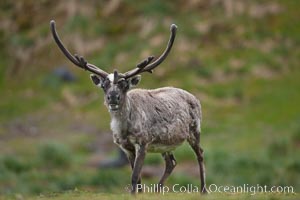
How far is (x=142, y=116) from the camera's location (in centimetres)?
1623

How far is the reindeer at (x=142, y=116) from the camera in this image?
51.7ft

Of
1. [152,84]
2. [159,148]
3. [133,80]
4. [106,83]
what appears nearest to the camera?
[106,83]

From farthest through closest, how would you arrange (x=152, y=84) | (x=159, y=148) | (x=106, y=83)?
(x=152, y=84) → (x=159, y=148) → (x=106, y=83)

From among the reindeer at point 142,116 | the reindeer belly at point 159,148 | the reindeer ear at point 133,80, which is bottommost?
the reindeer belly at point 159,148

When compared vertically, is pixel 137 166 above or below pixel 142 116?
below

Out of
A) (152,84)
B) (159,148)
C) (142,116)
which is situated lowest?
(159,148)

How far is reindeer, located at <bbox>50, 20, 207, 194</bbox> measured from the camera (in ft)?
51.7

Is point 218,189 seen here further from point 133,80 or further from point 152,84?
point 152,84

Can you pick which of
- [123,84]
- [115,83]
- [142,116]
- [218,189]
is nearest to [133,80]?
[123,84]

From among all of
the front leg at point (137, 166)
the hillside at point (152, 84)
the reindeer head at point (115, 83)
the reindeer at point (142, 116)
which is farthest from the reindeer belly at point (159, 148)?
the hillside at point (152, 84)

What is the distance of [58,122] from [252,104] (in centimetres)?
1082

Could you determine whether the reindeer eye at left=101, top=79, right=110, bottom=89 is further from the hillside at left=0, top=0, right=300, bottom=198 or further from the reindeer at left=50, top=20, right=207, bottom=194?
the hillside at left=0, top=0, right=300, bottom=198

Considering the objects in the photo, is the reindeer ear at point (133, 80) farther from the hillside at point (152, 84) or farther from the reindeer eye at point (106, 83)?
the hillside at point (152, 84)

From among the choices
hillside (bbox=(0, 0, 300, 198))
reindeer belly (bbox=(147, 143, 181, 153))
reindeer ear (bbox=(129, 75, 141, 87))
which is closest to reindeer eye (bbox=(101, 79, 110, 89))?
reindeer ear (bbox=(129, 75, 141, 87))
